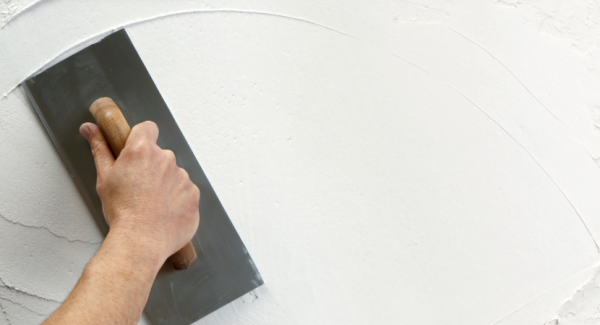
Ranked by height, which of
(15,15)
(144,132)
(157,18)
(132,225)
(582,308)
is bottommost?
(582,308)

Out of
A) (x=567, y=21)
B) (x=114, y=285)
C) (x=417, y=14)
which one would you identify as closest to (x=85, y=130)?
(x=114, y=285)

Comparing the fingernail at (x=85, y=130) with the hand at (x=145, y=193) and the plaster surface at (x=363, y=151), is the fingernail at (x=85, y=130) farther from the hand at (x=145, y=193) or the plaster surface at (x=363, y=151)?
the plaster surface at (x=363, y=151)

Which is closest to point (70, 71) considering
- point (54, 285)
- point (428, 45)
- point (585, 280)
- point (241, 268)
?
point (54, 285)

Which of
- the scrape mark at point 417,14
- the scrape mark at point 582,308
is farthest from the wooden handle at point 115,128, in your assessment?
the scrape mark at point 582,308

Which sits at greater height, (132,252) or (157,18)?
(157,18)

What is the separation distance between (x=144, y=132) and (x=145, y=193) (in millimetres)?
147

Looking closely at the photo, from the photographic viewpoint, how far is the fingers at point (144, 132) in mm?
908

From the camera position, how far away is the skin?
761 mm

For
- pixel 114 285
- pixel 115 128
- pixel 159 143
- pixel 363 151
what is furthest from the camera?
pixel 363 151

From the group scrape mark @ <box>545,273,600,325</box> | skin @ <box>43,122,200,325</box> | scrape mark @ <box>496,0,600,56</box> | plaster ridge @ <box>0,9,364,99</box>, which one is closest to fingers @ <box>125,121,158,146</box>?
skin @ <box>43,122,200,325</box>

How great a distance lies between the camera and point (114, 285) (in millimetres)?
781

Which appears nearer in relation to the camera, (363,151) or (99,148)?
(99,148)

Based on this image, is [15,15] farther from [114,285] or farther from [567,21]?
[567,21]

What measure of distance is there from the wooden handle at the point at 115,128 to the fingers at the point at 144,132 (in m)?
0.02
